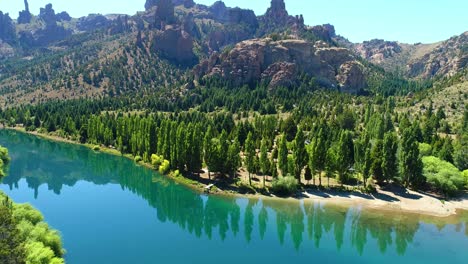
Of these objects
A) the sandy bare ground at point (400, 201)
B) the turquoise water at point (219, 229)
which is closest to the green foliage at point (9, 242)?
the turquoise water at point (219, 229)

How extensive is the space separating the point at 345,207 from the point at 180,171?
1537 inches

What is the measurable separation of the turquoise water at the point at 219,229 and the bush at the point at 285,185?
12.5 ft

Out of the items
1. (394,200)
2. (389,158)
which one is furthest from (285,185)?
(389,158)

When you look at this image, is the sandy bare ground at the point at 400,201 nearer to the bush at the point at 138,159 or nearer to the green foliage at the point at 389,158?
the green foliage at the point at 389,158

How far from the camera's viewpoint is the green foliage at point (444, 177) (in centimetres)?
8138

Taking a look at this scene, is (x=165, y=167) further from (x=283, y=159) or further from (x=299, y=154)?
(x=299, y=154)

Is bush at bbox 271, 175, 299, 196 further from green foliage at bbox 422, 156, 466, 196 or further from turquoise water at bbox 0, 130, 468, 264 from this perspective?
green foliage at bbox 422, 156, 466, 196

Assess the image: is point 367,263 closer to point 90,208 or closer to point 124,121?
point 90,208

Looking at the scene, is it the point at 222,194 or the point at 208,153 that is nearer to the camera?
the point at 222,194

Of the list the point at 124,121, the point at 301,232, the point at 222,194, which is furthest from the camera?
the point at 124,121

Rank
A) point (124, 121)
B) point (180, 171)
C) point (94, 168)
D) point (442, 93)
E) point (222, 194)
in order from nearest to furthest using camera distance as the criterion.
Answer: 1. point (222, 194)
2. point (180, 171)
3. point (94, 168)
4. point (124, 121)
5. point (442, 93)

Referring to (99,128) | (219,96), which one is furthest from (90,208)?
(219,96)

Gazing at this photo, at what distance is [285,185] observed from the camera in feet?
266

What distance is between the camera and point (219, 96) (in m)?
194
